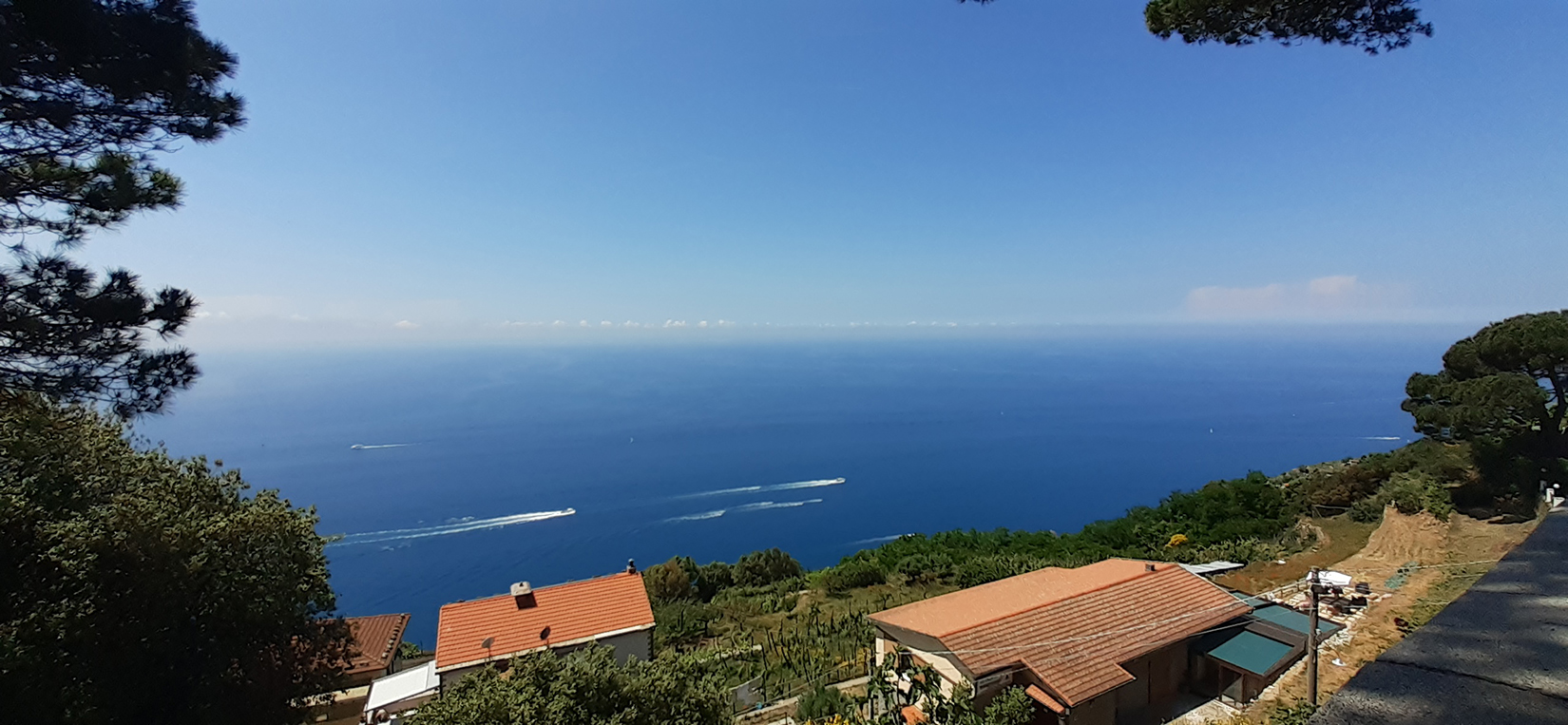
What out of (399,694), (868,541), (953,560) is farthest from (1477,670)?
(868,541)

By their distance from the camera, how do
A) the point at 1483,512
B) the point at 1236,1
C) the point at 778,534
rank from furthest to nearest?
the point at 778,534, the point at 1483,512, the point at 1236,1

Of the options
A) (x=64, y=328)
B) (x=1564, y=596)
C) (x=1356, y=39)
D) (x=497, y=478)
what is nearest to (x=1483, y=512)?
(x=1356, y=39)

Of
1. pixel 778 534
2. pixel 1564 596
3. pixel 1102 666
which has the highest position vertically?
pixel 1564 596

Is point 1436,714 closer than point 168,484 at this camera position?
Yes

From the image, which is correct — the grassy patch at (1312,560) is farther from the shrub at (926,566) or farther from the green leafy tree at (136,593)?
the green leafy tree at (136,593)

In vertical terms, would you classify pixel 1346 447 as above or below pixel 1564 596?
below

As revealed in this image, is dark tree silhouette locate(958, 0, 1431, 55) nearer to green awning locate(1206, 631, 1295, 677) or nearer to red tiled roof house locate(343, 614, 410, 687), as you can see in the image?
green awning locate(1206, 631, 1295, 677)

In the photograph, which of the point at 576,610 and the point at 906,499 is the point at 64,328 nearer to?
the point at 576,610

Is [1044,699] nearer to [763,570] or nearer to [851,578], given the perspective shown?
[851,578]

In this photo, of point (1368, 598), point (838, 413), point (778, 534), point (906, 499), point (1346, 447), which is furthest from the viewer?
point (838, 413)
